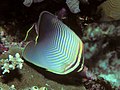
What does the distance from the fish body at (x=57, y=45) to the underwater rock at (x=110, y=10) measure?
81 centimetres

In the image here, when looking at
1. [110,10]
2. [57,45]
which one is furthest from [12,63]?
[110,10]

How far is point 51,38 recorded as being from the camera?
7.58 ft

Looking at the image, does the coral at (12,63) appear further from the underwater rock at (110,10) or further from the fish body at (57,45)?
the underwater rock at (110,10)

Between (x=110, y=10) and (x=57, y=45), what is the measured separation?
971 mm

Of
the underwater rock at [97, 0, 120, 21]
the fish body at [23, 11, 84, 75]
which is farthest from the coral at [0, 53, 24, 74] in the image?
the underwater rock at [97, 0, 120, 21]

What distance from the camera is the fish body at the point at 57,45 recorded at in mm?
2311

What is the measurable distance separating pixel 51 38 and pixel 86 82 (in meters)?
0.96

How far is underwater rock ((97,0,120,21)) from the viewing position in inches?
114

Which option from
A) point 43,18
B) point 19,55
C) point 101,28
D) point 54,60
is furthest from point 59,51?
point 101,28

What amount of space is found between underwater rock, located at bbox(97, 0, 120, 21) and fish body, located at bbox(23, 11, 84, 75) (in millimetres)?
814

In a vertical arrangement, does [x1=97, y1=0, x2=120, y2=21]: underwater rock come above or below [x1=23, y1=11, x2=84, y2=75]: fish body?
below

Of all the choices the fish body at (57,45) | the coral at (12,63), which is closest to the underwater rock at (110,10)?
the fish body at (57,45)

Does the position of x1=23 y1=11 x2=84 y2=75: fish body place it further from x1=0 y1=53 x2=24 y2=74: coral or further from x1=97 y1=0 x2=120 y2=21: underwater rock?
x1=97 y1=0 x2=120 y2=21: underwater rock

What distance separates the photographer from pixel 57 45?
233 centimetres
